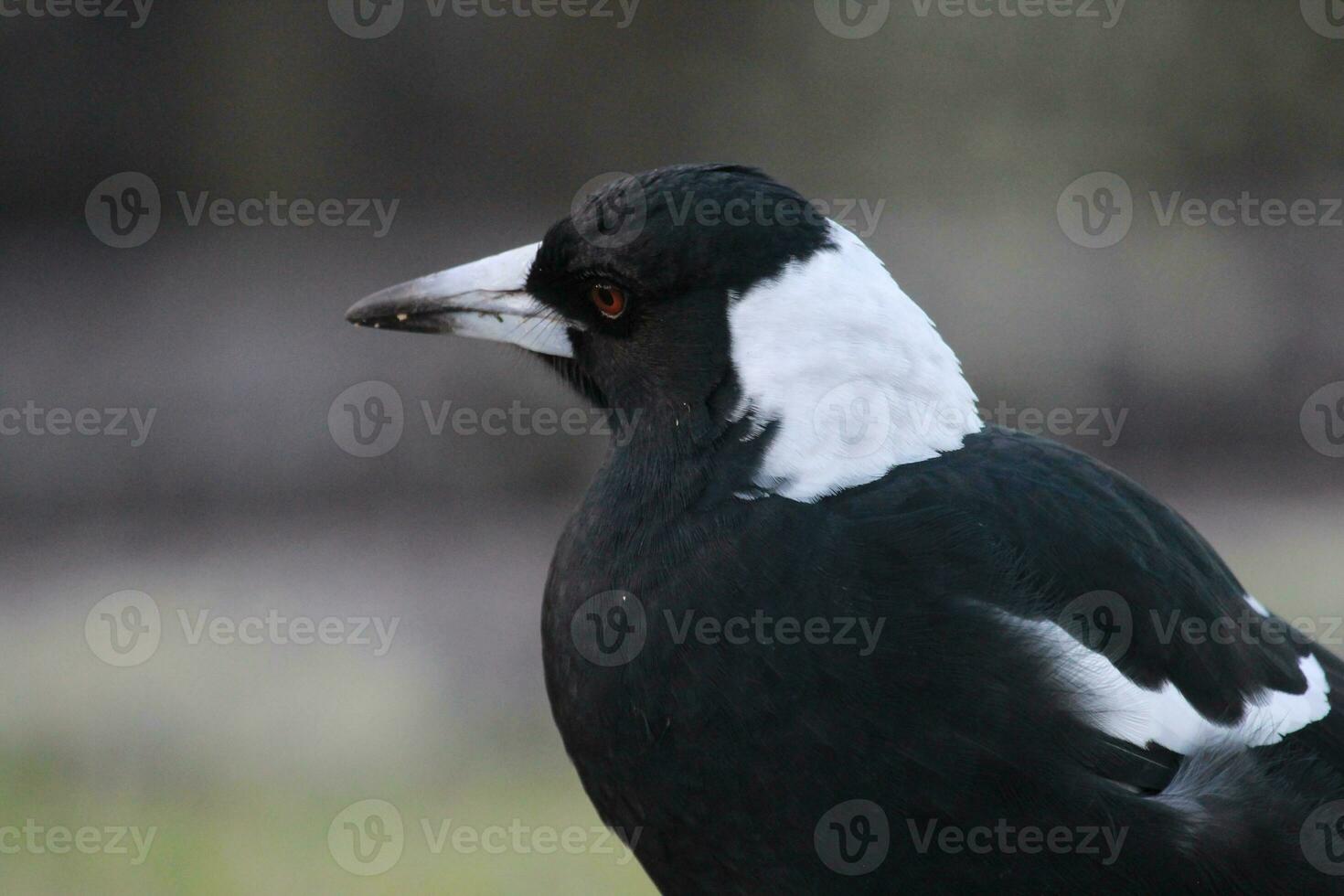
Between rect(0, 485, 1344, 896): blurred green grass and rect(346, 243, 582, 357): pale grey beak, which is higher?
rect(346, 243, 582, 357): pale grey beak

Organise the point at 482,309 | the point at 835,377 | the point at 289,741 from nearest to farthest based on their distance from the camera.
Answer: the point at 835,377
the point at 482,309
the point at 289,741

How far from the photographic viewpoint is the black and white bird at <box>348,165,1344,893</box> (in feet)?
4.31

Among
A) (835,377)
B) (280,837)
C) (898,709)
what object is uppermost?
(835,377)

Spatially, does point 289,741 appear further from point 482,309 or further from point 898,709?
point 898,709

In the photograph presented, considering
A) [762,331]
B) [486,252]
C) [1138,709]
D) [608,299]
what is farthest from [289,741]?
[1138,709]

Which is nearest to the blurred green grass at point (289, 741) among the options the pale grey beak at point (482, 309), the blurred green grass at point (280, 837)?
the blurred green grass at point (280, 837)

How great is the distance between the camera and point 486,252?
12.2ft

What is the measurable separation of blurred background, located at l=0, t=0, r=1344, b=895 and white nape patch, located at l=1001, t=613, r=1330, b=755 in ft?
6.54

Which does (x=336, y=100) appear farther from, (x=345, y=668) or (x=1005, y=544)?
(x=1005, y=544)

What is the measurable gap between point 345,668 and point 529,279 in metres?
1.93

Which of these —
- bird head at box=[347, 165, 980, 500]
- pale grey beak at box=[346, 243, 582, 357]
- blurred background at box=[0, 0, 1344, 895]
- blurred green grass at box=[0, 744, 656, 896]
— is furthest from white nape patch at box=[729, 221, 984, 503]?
blurred background at box=[0, 0, 1344, 895]

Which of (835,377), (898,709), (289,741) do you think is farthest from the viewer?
(289,741)

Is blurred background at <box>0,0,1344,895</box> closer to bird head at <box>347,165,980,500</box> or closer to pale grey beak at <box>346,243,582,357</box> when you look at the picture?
pale grey beak at <box>346,243,582,357</box>

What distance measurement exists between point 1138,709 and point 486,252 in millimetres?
2579
